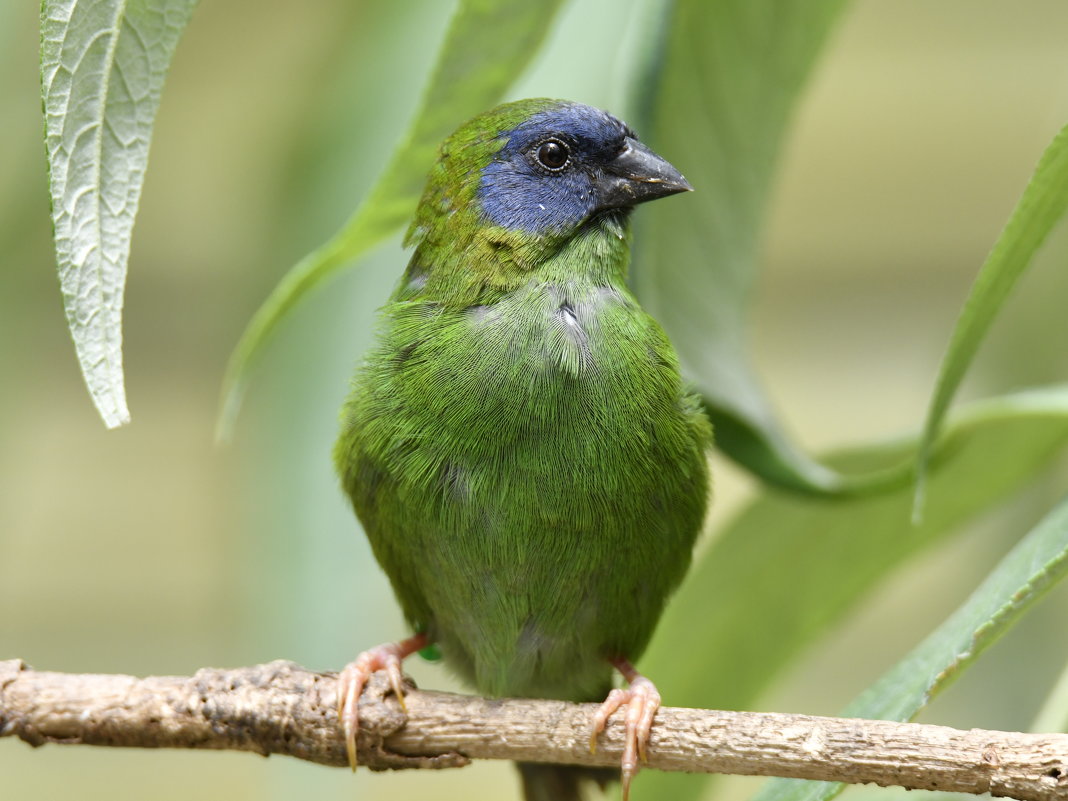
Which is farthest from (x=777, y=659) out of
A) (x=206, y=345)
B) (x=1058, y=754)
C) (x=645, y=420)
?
(x=206, y=345)

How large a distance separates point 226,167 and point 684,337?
515 centimetres

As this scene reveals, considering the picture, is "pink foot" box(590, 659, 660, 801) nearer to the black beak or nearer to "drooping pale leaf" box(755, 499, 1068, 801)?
"drooping pale leaf" box(755, 499, 1068, 801)

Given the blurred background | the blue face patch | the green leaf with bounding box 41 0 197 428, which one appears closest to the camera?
the green leaf with bounding box 41 0 197 428

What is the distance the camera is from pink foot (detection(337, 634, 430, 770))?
7.02 feet

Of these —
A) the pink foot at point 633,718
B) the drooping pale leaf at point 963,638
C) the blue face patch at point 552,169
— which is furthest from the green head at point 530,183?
the drooping pale leaf at point 963,638

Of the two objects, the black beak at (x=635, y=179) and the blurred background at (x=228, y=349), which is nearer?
the black beak at (x=635, y=179)

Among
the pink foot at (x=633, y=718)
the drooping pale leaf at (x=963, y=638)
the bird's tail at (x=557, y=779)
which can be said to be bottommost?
the bird's tail at (x=557, y=779)

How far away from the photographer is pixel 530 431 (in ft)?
7.86

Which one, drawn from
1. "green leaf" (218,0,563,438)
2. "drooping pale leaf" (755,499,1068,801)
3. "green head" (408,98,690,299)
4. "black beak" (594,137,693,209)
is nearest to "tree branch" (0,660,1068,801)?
"drooping pale leaf" (755,499,1068,801)

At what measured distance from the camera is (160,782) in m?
7.35

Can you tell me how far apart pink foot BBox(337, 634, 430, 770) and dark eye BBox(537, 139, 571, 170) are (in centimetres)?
108

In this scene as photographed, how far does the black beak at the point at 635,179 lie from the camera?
2.61 meters

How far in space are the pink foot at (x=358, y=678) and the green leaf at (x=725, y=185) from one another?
80cm

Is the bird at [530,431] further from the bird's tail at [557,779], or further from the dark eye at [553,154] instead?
the bird's tail at [557,779]
